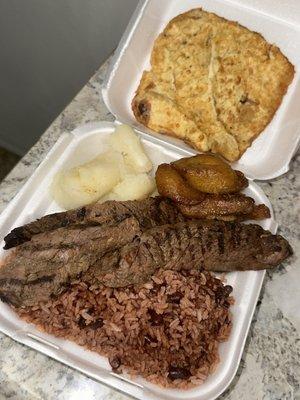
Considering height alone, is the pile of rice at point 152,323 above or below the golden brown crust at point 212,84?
below

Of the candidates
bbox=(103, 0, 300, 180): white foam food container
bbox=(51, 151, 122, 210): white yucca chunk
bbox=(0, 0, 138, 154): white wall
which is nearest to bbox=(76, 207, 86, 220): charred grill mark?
bbox=(51, 151, 122, 210): white yucca chunk

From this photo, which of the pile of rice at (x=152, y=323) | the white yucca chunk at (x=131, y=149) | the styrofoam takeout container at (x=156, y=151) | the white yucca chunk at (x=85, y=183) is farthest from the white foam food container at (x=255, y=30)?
the pile of rice at (x=152, y=323)

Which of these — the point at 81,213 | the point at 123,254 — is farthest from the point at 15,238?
the point at 123,254

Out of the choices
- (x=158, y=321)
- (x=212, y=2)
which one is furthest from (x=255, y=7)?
(x=158, y=321)

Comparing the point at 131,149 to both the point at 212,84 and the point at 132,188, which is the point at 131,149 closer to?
the point at 132,188

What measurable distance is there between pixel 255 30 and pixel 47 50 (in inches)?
45.6

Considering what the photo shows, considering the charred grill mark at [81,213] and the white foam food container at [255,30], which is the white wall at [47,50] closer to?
the white foam food container at [255,30]

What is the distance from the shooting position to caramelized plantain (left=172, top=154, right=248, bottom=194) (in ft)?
5.75

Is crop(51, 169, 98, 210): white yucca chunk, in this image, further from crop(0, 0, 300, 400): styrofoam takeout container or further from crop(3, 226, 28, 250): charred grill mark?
crop(3, 226, 28, 250): charred grill mark

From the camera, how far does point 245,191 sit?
1847mm

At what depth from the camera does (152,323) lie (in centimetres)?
158

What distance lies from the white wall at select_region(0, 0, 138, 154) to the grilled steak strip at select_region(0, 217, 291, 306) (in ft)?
3.90

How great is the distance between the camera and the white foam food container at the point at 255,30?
1986mm

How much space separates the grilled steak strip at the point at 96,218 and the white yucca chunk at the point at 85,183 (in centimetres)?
11
